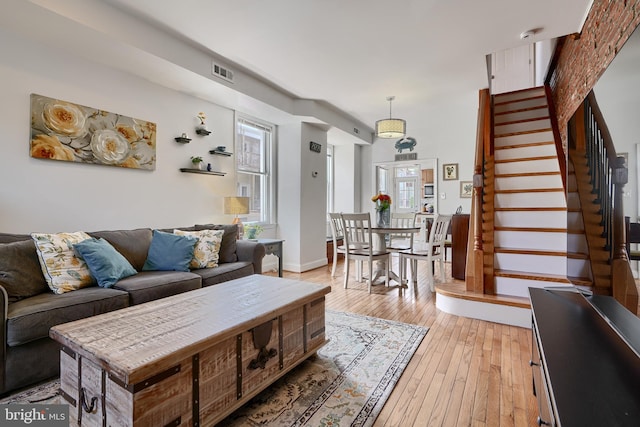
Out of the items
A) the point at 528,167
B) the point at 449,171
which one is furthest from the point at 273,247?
the point at 449,171

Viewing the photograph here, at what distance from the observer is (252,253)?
136 inches

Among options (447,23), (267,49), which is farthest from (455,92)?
(267,49)

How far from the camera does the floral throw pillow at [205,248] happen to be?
310 cm

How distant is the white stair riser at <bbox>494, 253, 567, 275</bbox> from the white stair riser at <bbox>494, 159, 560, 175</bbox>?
1194mm

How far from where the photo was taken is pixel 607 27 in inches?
91.0

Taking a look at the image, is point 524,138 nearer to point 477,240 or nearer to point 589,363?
point 477,240

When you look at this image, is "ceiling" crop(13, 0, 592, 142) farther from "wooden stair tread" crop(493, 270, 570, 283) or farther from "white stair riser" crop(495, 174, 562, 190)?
"wooden stair tread" crop(493, 270, 570, 283)

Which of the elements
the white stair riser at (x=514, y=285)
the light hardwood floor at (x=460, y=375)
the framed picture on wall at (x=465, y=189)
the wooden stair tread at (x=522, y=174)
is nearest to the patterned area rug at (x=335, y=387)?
the light hardwood floor at (x=460, y=375)

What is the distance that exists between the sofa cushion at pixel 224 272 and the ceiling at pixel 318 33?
2077mm

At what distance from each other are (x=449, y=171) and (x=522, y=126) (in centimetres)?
208

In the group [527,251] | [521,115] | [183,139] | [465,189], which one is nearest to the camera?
[527,251]

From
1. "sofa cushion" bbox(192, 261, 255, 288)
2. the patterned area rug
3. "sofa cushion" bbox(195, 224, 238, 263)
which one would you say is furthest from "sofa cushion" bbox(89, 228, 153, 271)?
the patterned area rug

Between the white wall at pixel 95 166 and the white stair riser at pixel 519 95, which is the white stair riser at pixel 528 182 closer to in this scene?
the white stair riser at pixel 519 95

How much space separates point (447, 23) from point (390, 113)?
2972 millimetres
